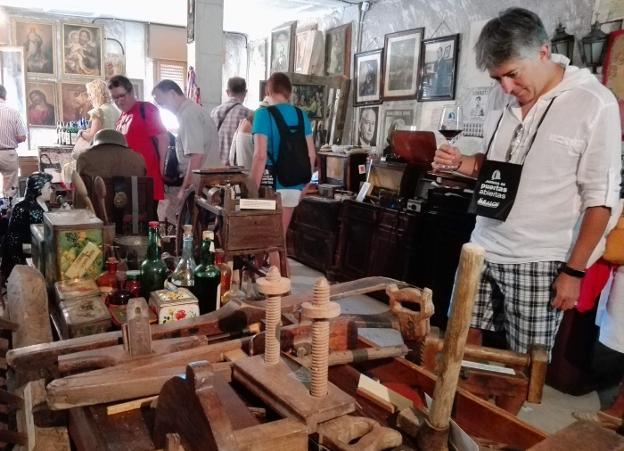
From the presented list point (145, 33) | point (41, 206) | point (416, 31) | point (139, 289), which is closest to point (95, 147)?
point (41, 206)

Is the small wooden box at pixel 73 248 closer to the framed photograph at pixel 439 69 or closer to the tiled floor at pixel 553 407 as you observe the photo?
the tiled floor at pixel 553 407

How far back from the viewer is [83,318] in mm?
1629

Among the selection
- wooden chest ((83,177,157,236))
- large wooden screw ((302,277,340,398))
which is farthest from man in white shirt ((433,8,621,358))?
wooden chest ((83,177,157,236))

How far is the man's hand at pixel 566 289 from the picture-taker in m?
1.87

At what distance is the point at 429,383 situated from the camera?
1.14 meters

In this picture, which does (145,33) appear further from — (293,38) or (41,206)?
(41,206)

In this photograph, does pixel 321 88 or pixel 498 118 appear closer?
pixel 498 118

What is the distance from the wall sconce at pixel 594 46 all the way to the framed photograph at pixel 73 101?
26.2ft

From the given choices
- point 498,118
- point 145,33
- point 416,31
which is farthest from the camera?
point 145,33

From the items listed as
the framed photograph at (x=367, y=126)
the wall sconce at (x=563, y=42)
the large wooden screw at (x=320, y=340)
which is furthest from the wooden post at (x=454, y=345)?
the framed photograph at (x=367, y=126)

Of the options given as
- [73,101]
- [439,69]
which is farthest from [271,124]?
[73,101]

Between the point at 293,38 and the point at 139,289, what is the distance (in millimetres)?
6510

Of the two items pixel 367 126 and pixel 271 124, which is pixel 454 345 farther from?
pixel 367 126

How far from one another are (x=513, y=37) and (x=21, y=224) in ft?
9.40
